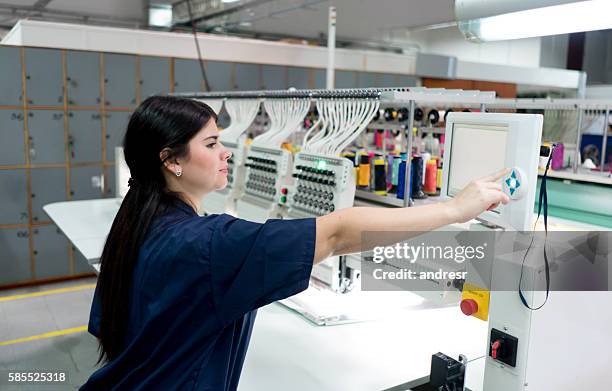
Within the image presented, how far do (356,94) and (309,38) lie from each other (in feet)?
22.4

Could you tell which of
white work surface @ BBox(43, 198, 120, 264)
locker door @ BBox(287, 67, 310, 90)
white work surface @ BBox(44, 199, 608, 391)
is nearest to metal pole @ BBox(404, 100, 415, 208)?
white work surface @ BBox(44, 199, 608, 391)

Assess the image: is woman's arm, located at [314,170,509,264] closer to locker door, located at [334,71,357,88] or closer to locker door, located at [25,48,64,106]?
locker door, located at [25,48,64,106]

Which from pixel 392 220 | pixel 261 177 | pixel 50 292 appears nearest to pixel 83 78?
pixel 50 292

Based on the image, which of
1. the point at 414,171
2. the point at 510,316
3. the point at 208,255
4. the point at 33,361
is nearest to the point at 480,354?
the point at 510,316

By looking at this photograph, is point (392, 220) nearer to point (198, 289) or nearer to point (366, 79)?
point (198, 289)

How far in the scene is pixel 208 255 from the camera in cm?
99

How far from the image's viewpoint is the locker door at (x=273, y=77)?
5.81 metres

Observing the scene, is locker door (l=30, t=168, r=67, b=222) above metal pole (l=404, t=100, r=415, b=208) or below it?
below

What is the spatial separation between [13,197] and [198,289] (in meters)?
4.44

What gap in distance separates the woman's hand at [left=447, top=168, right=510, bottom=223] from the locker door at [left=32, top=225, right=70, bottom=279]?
15.3 feet

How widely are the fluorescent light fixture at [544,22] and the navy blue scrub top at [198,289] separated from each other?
989mm

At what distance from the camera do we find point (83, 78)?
492 cm

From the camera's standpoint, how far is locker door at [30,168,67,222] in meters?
4.82

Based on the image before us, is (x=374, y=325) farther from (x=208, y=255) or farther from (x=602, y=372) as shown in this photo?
(x=208, y=255)
